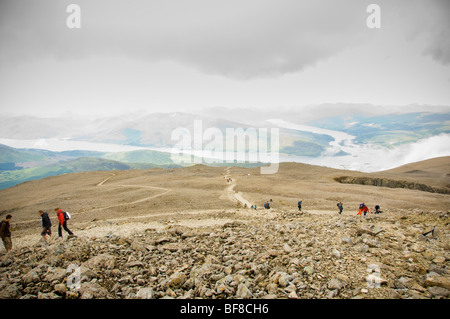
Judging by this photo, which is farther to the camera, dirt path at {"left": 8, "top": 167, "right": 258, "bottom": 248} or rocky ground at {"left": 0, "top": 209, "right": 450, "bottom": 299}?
dirt path at {"left": 8, "top": 167, "right": 258, "bottom": 248}

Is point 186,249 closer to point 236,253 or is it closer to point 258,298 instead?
point 236,253

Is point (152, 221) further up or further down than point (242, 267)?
further down

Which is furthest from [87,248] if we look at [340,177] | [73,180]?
[73,180]

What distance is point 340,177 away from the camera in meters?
76.9

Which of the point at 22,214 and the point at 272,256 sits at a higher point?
the point at 272,256

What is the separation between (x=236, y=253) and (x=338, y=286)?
16.0ft

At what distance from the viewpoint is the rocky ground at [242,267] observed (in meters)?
8.11

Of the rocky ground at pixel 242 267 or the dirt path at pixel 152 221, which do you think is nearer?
the rocky ground at pixel 242 267

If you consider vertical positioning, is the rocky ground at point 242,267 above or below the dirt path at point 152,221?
above

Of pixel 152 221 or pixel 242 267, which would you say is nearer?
pixel 242 267

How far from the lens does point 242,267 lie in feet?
32.6

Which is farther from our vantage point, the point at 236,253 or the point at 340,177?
the point at 340,177

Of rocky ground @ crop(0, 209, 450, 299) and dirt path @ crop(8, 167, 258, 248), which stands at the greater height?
rocky ground @ crop(0, 209, 450, 299)

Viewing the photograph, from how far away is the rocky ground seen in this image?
26.6ft
